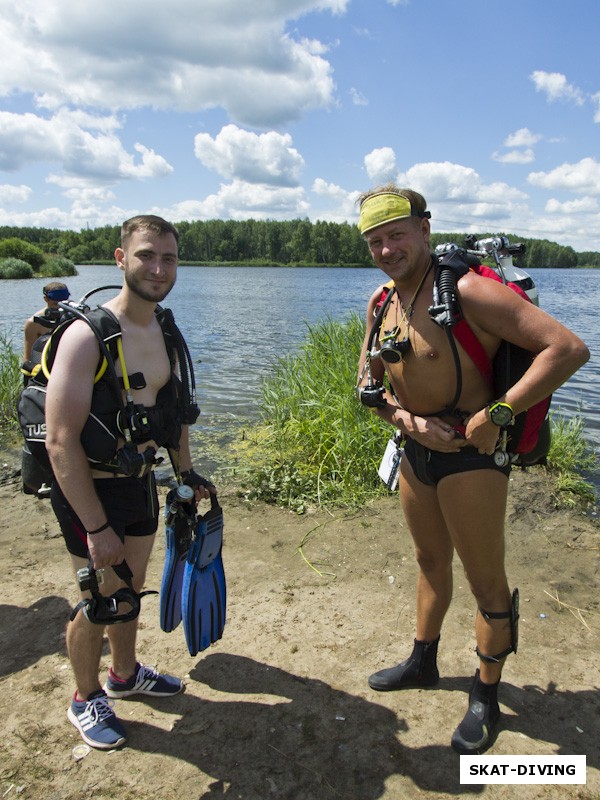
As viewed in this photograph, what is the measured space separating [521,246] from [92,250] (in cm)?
10295

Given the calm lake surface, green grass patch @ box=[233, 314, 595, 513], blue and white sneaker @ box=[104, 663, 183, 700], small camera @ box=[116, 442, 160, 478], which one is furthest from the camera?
the calm lake surface

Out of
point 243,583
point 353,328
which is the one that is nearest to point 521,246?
point 243,583

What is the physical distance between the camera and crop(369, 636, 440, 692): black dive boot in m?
2.78

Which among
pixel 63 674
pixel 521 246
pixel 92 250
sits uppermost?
pixel 92 250

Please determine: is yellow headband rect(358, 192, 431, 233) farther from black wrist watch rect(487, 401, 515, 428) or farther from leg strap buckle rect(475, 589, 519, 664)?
leg strap buckle rect(475, 589, 519, 664)

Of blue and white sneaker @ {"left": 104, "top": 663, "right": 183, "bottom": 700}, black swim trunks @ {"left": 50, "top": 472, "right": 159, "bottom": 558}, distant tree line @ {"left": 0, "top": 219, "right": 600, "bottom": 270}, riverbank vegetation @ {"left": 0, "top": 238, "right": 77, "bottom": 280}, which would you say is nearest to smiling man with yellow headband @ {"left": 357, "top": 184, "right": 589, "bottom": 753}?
black swim trunks @ {"left": 50, "top": 472, "right": 159, "bottom": 558}

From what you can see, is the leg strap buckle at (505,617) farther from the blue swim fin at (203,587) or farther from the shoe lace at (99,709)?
the shoe lace at (99,709)

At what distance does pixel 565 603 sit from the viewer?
3502mm

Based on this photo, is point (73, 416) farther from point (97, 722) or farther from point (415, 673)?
point (415, 673)

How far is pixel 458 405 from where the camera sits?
2318 millimetres

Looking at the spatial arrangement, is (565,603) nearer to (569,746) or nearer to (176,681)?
(569,746)

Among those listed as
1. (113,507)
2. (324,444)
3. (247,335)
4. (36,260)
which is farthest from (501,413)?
(36,260)

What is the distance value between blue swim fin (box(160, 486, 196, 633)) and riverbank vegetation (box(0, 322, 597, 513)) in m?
2.28

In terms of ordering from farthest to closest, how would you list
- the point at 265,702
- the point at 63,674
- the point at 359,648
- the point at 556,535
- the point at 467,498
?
the point at 556,535, the point at 359,648, the point at 63,674, the point at 265,702, the point at 467,498
